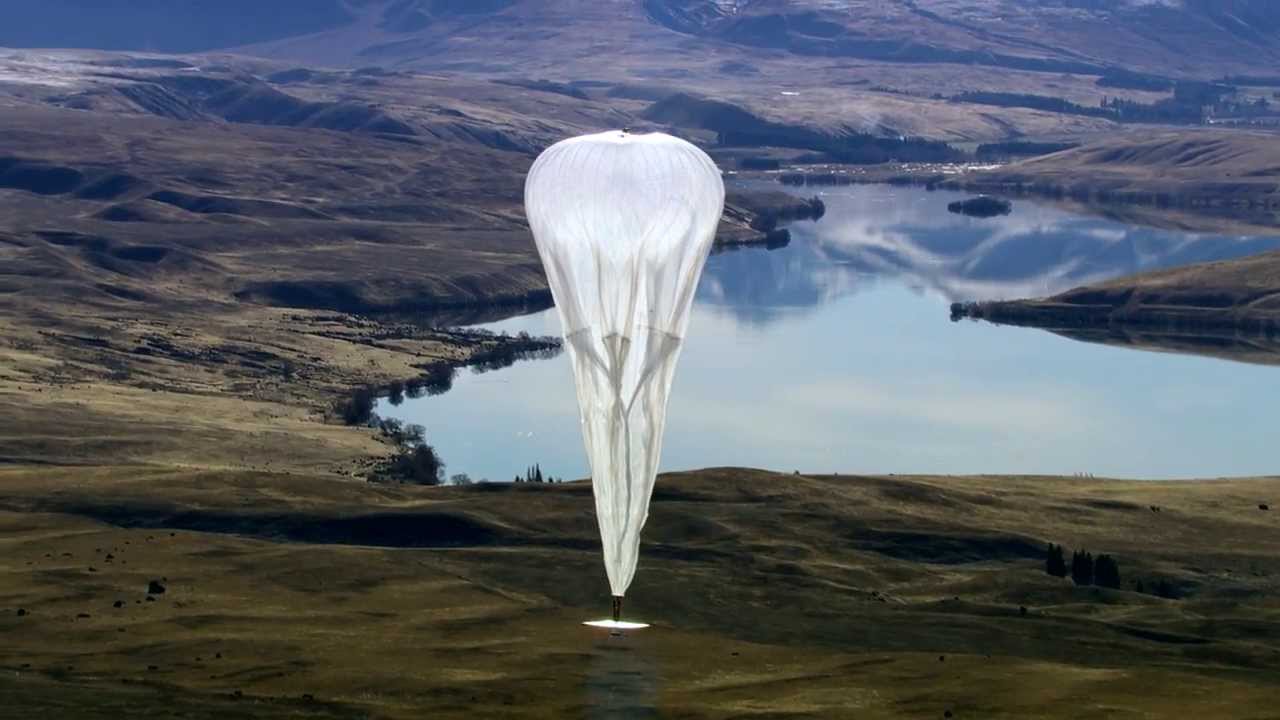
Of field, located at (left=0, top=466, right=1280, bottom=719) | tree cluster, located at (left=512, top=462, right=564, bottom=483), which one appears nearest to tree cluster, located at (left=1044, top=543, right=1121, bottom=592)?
field, located at (left=0, top=466, right=1280, bottom=719)

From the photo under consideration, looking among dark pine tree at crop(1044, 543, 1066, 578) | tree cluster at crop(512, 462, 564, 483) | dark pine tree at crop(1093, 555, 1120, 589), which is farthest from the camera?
tree cluster at crop(512, 462, 564, 483)

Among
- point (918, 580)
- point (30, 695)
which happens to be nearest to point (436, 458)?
point (918, 580)

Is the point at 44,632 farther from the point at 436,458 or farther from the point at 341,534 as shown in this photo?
the point at 436,458

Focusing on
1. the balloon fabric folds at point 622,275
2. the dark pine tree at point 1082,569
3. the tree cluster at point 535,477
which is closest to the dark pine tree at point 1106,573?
the dark pine tree at point 1082,569

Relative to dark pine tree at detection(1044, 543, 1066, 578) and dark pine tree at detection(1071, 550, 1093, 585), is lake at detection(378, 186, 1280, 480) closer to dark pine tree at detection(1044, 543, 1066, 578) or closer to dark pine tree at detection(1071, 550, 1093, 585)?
dark pine tree at detection(1044, 543, 1066, 578)

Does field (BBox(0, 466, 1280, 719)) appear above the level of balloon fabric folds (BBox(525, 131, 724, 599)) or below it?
below
